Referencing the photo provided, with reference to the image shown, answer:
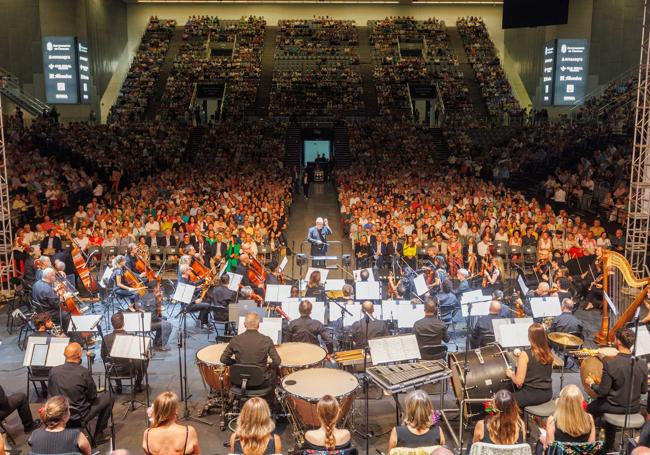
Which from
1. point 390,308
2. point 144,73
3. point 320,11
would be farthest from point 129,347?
point 320,11

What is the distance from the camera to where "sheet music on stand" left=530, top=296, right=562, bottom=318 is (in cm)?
927

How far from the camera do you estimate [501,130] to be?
30766 millimetres

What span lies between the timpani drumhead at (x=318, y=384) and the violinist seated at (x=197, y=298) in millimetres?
4285

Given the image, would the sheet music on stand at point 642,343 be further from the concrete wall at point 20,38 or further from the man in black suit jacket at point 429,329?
the concrete wall at point 20,38

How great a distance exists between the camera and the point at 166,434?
17.5ft

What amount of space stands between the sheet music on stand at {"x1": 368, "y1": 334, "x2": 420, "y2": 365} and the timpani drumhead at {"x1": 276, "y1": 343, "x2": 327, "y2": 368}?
0.90m

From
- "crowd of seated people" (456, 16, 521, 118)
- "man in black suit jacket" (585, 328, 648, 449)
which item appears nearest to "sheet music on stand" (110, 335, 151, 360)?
"man in black suit jacket" (585, 328, 648, 449)

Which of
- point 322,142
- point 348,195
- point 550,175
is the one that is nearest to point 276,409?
point 348,195

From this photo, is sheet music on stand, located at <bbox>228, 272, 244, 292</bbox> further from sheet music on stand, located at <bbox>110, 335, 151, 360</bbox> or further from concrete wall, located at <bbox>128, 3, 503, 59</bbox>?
concrete wall, located at <bbox>128, 3, 503, 59</bbox>

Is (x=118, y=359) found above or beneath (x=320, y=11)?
beneath

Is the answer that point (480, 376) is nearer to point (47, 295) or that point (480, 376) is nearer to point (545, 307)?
point (545, 307)

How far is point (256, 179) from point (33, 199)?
7314mm

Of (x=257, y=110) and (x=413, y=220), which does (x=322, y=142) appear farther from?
(x=413, y=220)

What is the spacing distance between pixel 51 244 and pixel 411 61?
95.7 feet
